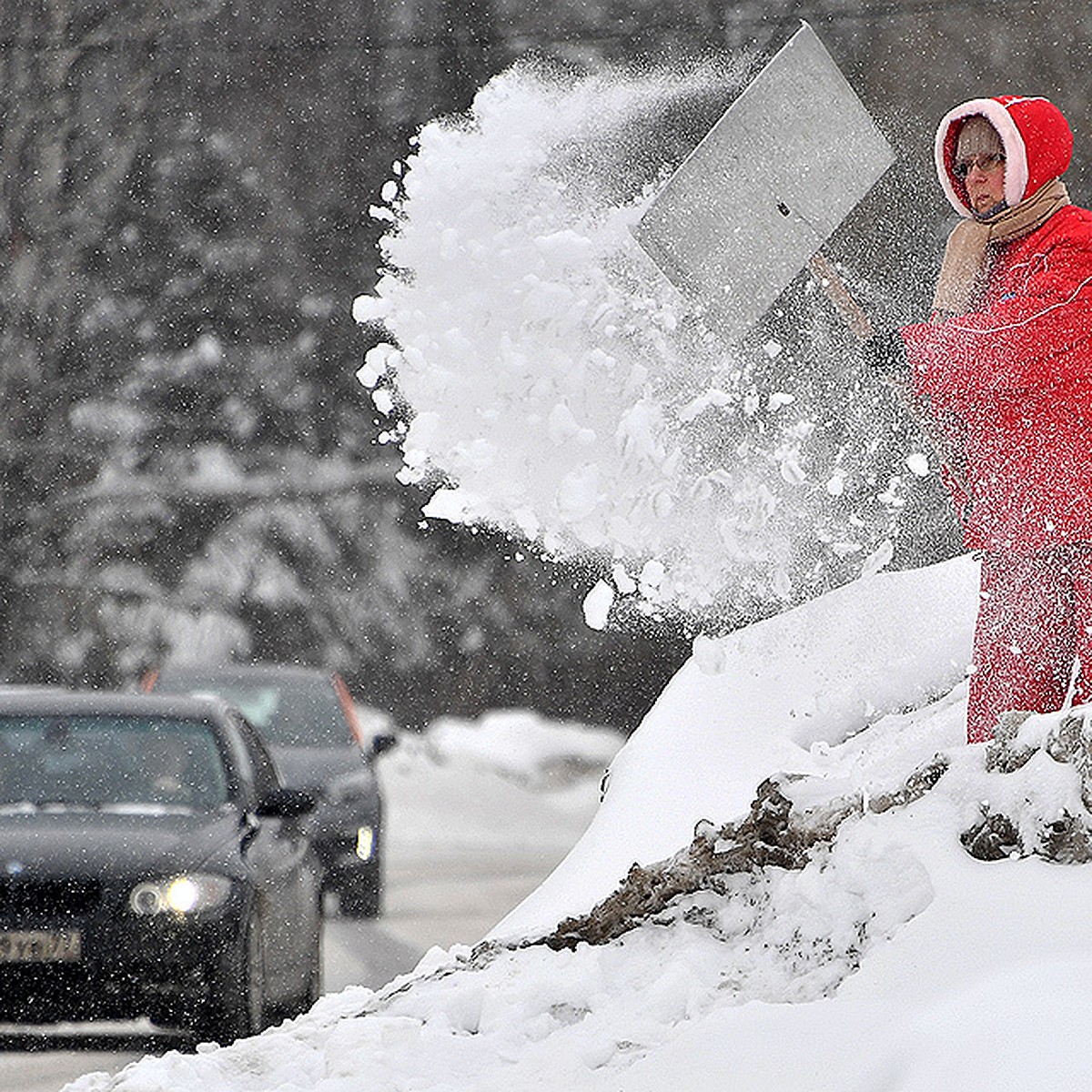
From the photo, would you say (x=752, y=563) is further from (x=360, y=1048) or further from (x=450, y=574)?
(x=450, y=574)

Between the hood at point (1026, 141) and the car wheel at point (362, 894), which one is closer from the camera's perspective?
the hood at point (1026, 141)

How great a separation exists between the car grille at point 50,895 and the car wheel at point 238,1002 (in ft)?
1.45

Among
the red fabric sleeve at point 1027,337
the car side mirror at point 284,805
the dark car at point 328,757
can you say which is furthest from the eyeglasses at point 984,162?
the dark car at point 328,757

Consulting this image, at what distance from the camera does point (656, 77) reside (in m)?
8.20

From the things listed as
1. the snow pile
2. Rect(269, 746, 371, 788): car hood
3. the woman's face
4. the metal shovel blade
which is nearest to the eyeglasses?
the woman's face

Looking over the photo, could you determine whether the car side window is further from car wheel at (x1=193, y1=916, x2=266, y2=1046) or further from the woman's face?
the woman's face

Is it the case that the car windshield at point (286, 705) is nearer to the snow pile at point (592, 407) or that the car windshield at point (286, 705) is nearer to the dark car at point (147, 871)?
the dark car at point (147, 871)

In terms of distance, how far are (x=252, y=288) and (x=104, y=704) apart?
16002 mm

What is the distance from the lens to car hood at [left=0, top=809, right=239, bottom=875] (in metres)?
6.53

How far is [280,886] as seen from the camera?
277 inches

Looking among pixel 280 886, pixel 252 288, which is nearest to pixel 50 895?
pixel 280 886

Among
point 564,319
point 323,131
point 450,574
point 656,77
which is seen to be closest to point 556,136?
point 564,319

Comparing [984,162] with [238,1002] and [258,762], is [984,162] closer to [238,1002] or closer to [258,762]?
[238,1002]

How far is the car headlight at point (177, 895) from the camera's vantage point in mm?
6449
